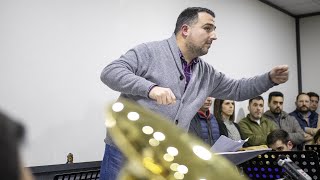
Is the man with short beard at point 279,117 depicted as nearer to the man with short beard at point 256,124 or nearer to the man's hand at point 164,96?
the man with short beard at point 256,124

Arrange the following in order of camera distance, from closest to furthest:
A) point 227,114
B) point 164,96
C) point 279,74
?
point 164,96 → point 279,74 → point 227,114

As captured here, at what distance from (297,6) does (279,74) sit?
14.2ft

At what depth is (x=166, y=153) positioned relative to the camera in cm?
40

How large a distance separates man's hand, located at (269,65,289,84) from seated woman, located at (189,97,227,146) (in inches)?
55.7

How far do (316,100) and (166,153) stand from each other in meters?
5.60

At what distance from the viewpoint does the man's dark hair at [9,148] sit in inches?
7.8

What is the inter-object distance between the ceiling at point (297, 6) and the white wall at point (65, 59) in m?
2.25

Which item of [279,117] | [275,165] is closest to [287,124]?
[279,117]

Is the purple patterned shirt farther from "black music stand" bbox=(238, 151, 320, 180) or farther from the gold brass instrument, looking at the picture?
the gold brass instrument

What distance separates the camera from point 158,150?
0.40m

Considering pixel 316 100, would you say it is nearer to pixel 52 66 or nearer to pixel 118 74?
pixel 52 66

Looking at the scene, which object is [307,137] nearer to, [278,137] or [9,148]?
[278,137]

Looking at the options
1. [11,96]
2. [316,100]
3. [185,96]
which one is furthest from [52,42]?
[316,100]

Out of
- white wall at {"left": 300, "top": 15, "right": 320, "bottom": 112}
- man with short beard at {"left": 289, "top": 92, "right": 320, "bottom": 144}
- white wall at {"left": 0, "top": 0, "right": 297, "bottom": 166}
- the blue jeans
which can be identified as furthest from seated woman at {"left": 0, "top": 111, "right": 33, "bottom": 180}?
white wall at {"left": 300, "top": 15, "right": 320, "bottom": 112}
